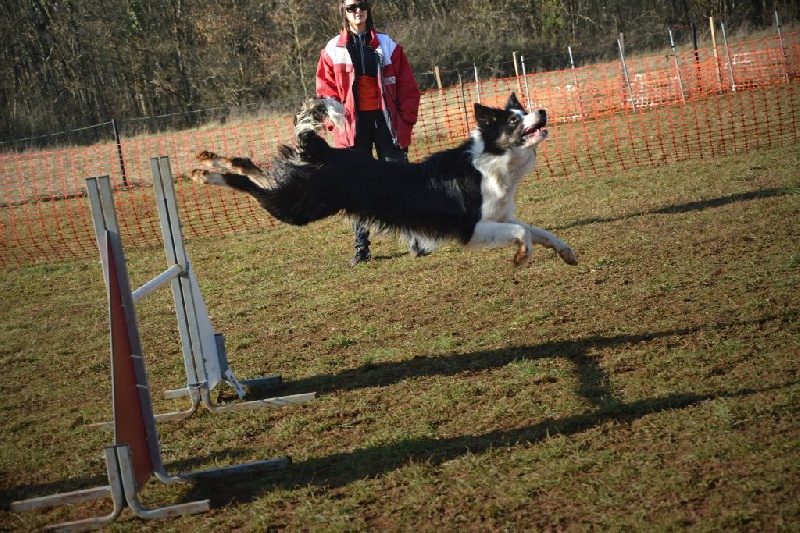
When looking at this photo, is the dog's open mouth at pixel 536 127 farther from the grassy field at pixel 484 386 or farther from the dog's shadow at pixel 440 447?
the dog's shadow at pixel 440 447

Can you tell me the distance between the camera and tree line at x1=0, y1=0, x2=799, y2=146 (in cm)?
3089

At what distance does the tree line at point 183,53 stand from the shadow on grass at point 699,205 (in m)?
22.2

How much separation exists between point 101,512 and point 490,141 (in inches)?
142

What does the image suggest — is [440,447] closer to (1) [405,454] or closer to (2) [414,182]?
(1) [405,454]

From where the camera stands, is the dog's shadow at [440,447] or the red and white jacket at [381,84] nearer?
the dog's shadow at [440,447]

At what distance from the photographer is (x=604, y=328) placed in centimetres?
512

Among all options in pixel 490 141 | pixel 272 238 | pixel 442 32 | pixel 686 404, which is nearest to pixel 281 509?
pixel 686 404

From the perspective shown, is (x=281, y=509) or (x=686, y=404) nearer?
(x=281, y=509)

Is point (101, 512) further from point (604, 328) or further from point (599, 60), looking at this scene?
point (599, 60)

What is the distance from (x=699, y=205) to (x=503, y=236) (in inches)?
150

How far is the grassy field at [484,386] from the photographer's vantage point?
3117 mm

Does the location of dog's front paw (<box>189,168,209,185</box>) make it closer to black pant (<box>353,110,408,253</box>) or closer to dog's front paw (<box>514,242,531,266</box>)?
black pant (<box>353,110,408,253</box>)

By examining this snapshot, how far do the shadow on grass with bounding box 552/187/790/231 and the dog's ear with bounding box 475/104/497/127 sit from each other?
2.98 m

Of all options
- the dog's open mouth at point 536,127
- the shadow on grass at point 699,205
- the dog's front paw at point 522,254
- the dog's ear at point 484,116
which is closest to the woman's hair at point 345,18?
the dog's ear at point 484,116
